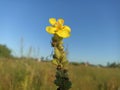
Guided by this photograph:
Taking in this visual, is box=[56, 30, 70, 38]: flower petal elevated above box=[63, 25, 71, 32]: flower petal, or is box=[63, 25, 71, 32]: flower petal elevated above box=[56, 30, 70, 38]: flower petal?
box=[63, 25, 71, 32]: flower petal

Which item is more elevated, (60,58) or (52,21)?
(52,21)

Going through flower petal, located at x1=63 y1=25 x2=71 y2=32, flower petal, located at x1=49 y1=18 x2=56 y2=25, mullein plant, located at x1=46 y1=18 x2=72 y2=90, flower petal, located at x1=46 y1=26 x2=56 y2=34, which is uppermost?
flower petal, located at x1=49 y1=18 x2=56 y2=25

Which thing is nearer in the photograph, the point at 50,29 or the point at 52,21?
the point at 50,29

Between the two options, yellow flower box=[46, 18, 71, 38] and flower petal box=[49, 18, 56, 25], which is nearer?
yellow flower box=[46, 18, 71, 38]

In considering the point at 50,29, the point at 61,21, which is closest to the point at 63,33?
the point at 50,29

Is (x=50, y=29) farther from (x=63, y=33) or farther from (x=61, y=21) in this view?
(x=61, y=21)

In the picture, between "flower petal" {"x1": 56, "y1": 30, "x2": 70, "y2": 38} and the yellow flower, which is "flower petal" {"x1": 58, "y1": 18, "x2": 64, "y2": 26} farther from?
"flower petal" {"x1": 56, "y1": 30, "x2": 70, "y2": 38}

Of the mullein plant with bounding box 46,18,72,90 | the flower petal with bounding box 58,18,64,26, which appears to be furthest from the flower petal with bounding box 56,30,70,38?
the flower petal with bounding box 58,18,64,26

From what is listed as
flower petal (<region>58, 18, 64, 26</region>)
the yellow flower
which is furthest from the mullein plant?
flower petal (<region>58, 18, 64, 26</region>)

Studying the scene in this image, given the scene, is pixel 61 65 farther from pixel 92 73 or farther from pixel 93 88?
pixel 92 73

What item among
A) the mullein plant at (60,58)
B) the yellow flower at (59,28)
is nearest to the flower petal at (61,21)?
the yellow flower at (59,28)
